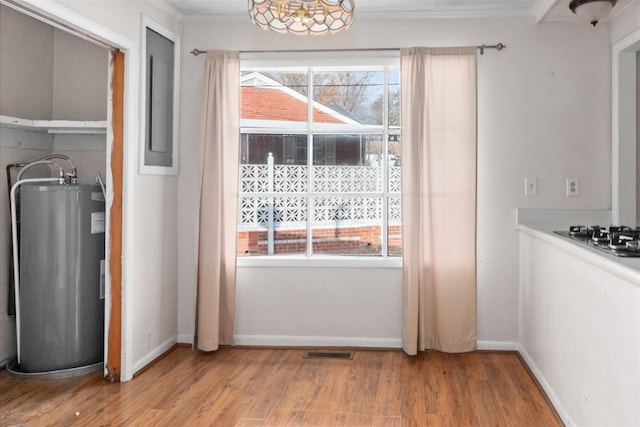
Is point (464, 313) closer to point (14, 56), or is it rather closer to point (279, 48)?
point (279, 48)

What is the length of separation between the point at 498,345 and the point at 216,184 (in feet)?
7.36

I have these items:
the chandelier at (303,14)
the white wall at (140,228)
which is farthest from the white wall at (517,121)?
the chandelier at (303,14)

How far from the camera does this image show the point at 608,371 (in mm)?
1828

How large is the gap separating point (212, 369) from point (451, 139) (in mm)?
2164

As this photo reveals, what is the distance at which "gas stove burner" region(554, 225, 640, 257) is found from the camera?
189cm

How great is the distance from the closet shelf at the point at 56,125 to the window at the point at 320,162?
38.9 inches

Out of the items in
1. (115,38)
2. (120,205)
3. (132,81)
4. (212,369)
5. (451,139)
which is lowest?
(212,369)

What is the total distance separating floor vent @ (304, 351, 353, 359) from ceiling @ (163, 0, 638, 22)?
234 cm

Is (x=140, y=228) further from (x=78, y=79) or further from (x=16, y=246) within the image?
(x=78, y=79)

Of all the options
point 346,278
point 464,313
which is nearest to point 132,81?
point 346,278

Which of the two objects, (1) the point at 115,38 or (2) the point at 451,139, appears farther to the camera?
(2) the point at 451,139

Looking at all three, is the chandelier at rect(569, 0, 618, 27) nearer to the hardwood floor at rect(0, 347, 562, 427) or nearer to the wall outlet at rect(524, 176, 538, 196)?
the wall outlet at rect(524, 176, 538, 196)

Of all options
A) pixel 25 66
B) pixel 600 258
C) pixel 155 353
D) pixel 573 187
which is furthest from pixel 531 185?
pixel 25 66

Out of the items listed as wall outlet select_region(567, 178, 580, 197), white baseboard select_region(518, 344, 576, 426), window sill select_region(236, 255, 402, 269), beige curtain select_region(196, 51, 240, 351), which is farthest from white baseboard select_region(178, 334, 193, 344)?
wall outlet select_region(567, 178, 580, 197)
